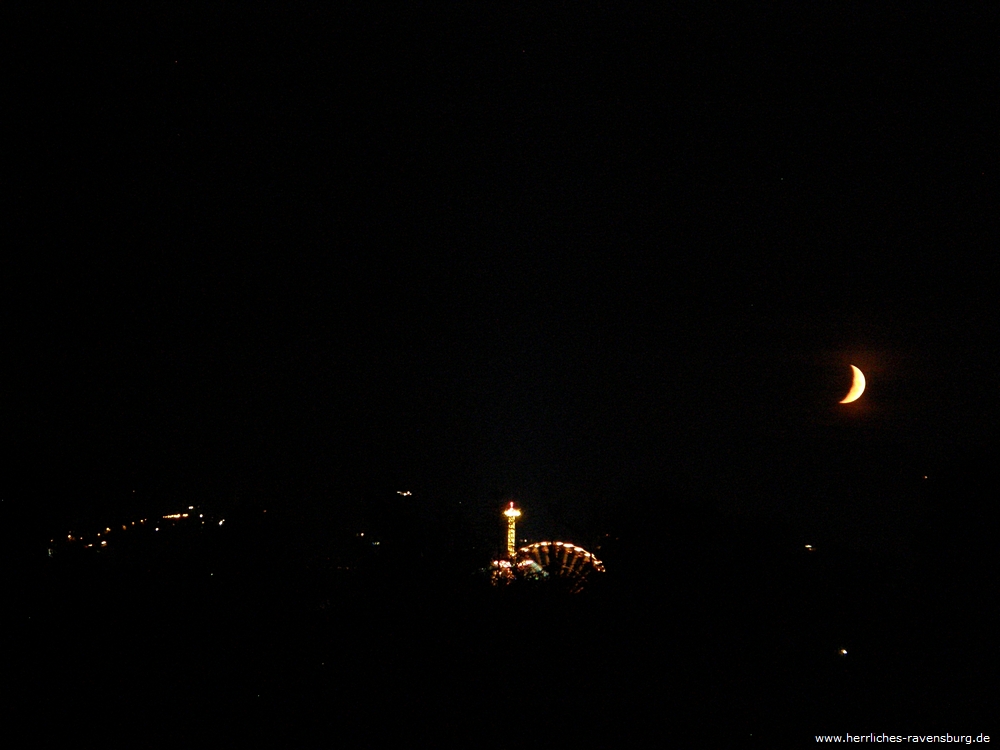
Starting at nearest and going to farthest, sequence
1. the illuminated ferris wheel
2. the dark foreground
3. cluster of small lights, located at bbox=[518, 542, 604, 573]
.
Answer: the dark foreground, the illuminated ferris wheel, cluster of small lights, located at bbox=[518, 542, 604, 573]

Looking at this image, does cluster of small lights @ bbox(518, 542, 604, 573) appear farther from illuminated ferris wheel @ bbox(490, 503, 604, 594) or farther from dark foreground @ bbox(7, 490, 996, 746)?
dark foreground @ bbox(7, 490, 996, 746)

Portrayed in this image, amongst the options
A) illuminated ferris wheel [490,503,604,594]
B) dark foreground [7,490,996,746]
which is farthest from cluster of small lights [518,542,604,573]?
dark foreground [7,490,996,746]

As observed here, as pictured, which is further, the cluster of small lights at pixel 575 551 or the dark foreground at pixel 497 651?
the cluster of small lights at pixel 575 551

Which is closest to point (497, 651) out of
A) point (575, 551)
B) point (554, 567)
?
point (554, 567)

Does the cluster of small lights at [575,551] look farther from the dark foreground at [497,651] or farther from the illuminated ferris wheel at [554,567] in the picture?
the dark foreground at [497,651]

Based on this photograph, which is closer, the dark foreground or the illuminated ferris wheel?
the dark foreground

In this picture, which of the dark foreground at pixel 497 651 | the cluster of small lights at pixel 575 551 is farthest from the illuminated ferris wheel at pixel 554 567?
the dark foreground at pixel 497 651

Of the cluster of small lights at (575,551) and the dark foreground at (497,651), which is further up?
the cluster of small lights at (575,551)

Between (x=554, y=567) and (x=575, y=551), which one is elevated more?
(x=575, y=551)

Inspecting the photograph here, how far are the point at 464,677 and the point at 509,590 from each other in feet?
3.53

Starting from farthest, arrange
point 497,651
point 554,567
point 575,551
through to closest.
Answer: point 575,551
point 554,567
point 497,651

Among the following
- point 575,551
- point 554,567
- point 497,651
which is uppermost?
point 575,551

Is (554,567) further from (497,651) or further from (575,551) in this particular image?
(497,651)

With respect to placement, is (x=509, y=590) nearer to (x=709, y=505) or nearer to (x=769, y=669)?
(x=769, y=669)
